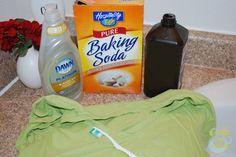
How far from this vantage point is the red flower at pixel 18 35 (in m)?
0.64

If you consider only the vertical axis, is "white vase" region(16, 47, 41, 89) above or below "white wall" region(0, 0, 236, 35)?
below

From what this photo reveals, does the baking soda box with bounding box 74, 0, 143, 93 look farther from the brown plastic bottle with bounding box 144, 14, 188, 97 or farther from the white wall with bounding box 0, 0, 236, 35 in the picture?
the white wall with bounding box 0, 0, 236, 35

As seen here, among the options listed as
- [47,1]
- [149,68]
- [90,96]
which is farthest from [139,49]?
[47,1]

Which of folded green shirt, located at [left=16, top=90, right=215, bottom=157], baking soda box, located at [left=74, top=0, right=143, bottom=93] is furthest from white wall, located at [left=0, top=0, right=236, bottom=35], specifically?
folded green shirt, located at [left=16, top=90, right=215, bottom=157]

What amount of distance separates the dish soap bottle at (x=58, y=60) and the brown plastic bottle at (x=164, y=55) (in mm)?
177

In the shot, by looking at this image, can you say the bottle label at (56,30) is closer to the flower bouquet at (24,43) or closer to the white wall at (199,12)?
the flower bouquet at (24,43)

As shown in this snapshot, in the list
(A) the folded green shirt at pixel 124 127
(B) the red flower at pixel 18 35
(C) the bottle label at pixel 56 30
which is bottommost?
(A) the folded green shirt at pixel 124 127

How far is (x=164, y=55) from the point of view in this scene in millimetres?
615

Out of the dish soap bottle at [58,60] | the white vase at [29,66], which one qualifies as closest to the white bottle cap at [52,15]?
the dish soap bottle at [58,60]

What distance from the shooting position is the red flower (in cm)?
64

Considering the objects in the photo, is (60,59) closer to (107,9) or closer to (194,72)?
(107,9)

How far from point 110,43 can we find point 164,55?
0.13 metres

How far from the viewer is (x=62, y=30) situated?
23.4 inches

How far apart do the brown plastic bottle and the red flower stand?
0.92 ft
